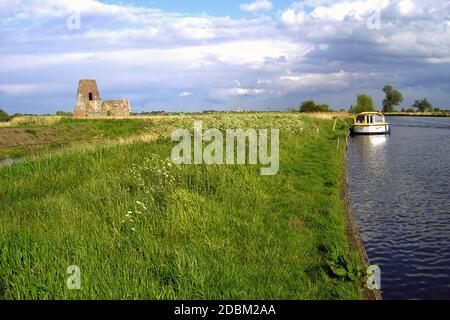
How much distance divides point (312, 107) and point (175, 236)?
93.1 m

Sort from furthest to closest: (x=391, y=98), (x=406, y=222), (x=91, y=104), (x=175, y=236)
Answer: (x=391, y=98), (x=91, y=104), (x=406, y=222), (x=175, y=236)

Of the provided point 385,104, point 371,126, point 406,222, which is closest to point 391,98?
point 385,104

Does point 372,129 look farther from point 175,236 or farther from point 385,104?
point 385,104

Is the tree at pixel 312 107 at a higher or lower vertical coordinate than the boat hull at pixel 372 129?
higher

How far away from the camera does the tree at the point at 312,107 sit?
97.5 m

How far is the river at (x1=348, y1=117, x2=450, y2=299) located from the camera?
8633 millimetres

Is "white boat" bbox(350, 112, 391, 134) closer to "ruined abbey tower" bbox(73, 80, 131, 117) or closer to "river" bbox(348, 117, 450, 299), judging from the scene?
"river" bbox(348, 117, 450, 299)

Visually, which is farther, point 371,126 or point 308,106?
point 308,106

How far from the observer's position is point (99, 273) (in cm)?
669

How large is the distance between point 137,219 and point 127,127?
44.7 metres

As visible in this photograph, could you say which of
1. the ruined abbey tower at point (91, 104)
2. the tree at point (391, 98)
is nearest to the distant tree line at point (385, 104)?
the tree at point (391, 98)

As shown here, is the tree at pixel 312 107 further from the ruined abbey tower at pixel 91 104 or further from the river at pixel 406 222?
the river at pixel 406 222

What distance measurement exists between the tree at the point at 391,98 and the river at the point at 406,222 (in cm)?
13328

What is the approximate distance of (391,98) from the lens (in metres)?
148
